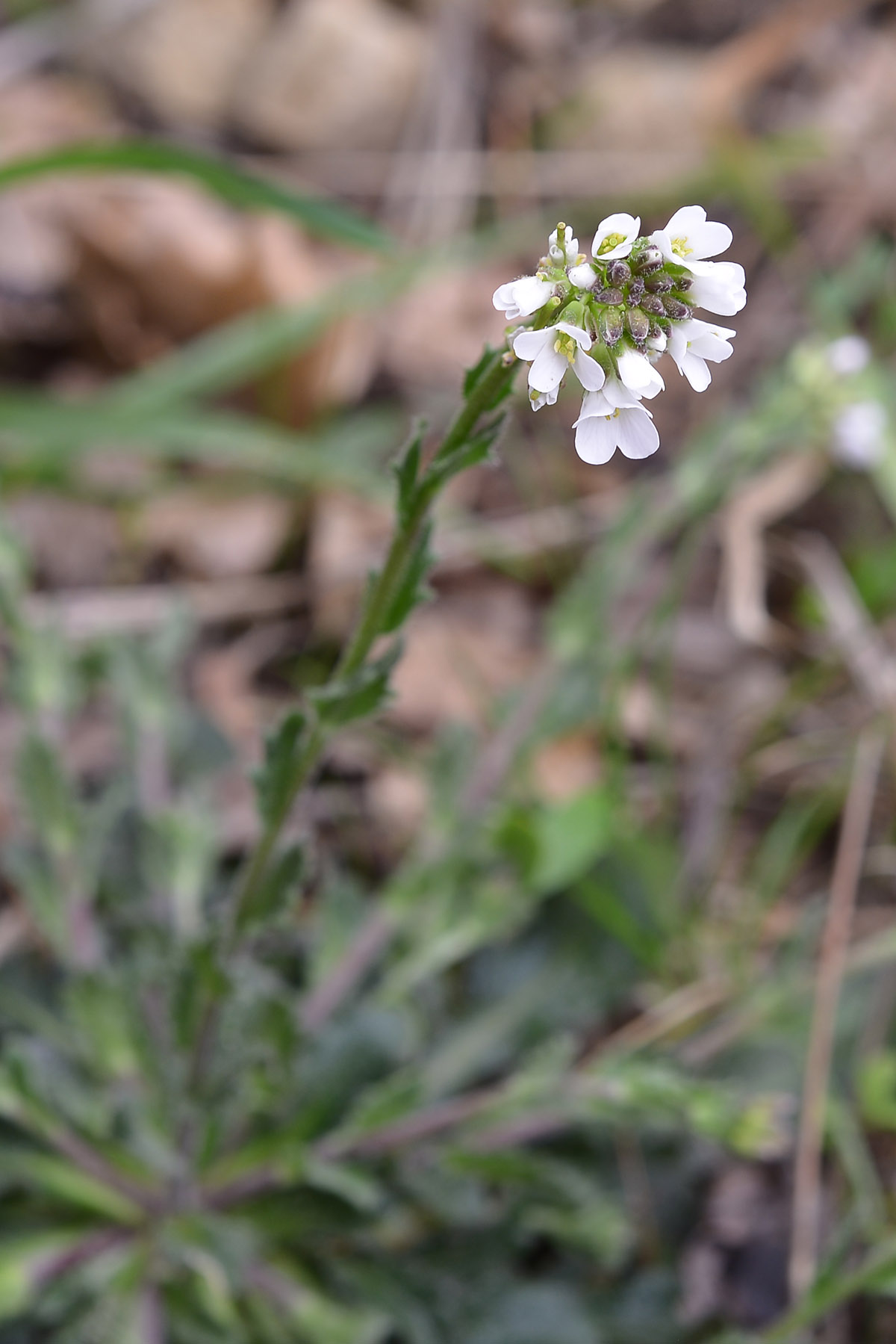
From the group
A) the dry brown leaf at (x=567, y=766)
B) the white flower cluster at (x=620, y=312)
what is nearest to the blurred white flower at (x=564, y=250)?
the white flower cluster at (x=620, y=312)

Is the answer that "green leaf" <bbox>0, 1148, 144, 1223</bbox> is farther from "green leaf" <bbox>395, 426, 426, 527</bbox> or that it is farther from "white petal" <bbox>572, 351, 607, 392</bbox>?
"white petal" <bbox>572, 351, 607, 392</bbox>

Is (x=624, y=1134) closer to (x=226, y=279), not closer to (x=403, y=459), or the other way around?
(x=403, y=459)

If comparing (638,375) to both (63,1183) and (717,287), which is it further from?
(63,1183)

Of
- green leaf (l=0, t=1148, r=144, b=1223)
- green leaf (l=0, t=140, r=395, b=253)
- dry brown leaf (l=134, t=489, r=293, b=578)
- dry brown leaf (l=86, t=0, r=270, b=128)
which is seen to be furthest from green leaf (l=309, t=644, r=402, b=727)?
dry brown leaf (l=86, t=0, r=270, b=128)

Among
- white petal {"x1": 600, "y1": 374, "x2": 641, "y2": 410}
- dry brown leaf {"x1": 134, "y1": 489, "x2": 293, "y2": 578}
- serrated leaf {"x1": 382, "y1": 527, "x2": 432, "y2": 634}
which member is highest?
dry brown leaf {"x1": 134, "y1": 489, "x2": 293, "y2": 578}

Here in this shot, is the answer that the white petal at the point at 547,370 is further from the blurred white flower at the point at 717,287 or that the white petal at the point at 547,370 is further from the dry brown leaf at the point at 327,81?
the dry brown leaf at the point at 327,81

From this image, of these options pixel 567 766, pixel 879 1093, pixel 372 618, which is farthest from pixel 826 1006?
pixel 372 618
